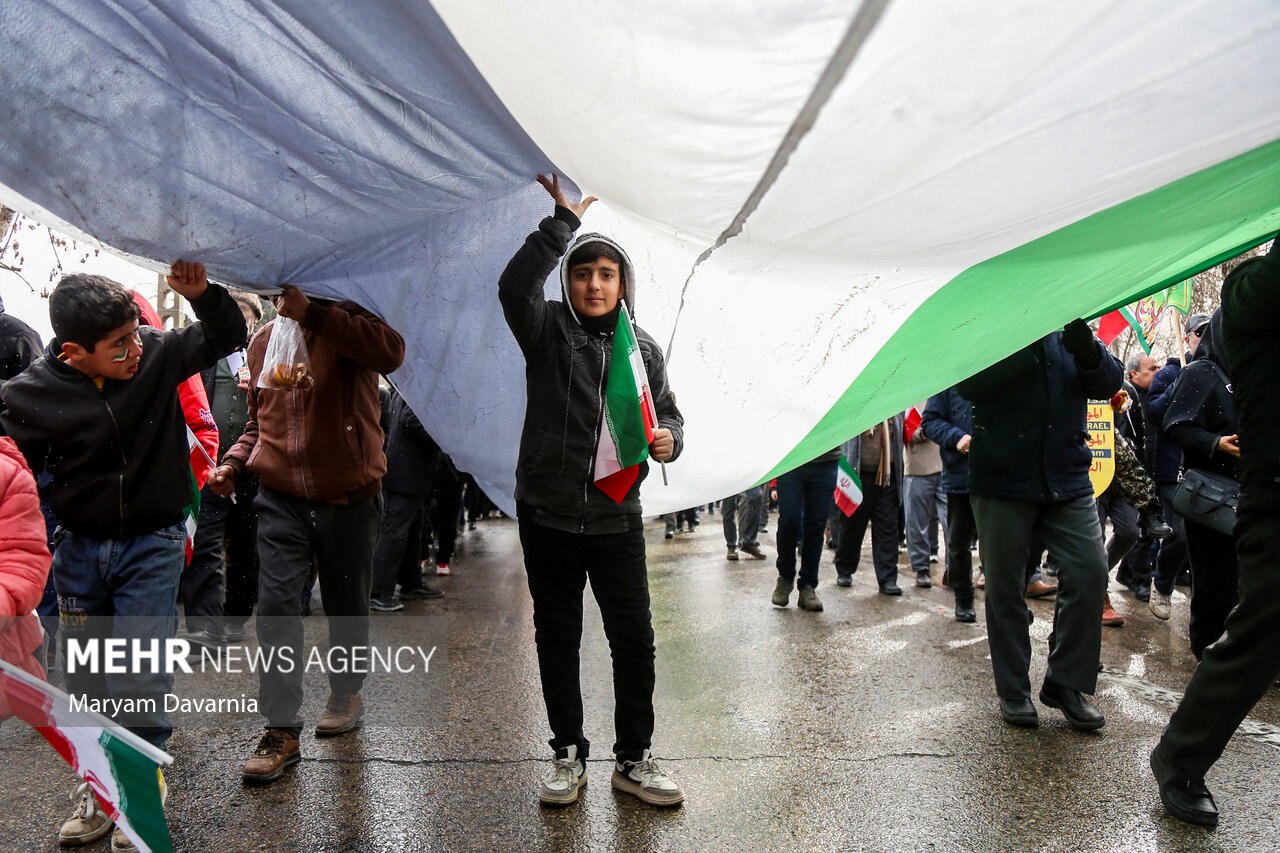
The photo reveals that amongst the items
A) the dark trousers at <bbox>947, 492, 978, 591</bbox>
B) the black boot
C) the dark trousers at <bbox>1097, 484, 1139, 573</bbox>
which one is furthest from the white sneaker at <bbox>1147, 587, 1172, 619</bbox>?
the dark trousers at <bbox>947, 492, 978, 591</bbox>

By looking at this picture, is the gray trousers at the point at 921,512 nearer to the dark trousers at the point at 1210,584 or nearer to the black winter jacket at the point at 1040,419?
the dark trousers at the point at 1210,584

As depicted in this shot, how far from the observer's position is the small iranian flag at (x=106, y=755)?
65.7 inches

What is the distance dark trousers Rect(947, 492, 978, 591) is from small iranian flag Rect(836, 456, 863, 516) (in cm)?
110

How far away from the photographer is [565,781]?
10.0 feet

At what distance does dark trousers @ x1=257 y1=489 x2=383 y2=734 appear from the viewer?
3.31m

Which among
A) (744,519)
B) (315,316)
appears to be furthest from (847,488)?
(315,316)

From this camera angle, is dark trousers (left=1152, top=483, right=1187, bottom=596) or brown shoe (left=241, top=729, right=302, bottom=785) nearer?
brown shoe (left=241, top=729, right=302, bottom=785)

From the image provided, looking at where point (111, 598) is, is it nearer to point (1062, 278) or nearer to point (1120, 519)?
point (1062, 278)

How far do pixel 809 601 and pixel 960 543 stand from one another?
120 cm

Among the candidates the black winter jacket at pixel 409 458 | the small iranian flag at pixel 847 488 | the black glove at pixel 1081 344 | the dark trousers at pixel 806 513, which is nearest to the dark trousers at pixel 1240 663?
the black glove at pixel 1081 344

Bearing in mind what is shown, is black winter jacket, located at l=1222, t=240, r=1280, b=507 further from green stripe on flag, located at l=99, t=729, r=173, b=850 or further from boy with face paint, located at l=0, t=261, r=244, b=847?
boy with face paint, located at l=0, t=261, r=244, b=847

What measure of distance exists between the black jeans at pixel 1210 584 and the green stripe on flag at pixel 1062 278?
167cm

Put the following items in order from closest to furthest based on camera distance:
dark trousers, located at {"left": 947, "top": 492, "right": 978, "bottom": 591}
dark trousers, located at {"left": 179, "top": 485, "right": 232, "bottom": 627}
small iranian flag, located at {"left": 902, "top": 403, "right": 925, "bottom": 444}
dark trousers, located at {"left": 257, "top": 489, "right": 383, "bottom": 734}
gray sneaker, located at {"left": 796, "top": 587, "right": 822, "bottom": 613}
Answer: dark trousers, located at {"left": 257, "top": 489, "right": 383, "bottom": 734}
dark trousers, located at {"left": 179, "top": 485, "right": 232, "bottom": 627}
dark trousers, located at {"left": 947, "top": 492, "right": 978, "bottom": 591}
gray sneaker, located at {"left": 796, "top": 587, "right": 822, "bottom": 613}
small iranian flag, located at {"left": 902, "top": 403, "right": 925, "bottom": 444}

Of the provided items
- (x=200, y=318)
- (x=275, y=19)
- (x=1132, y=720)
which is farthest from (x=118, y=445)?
(x=1132, y=720)
